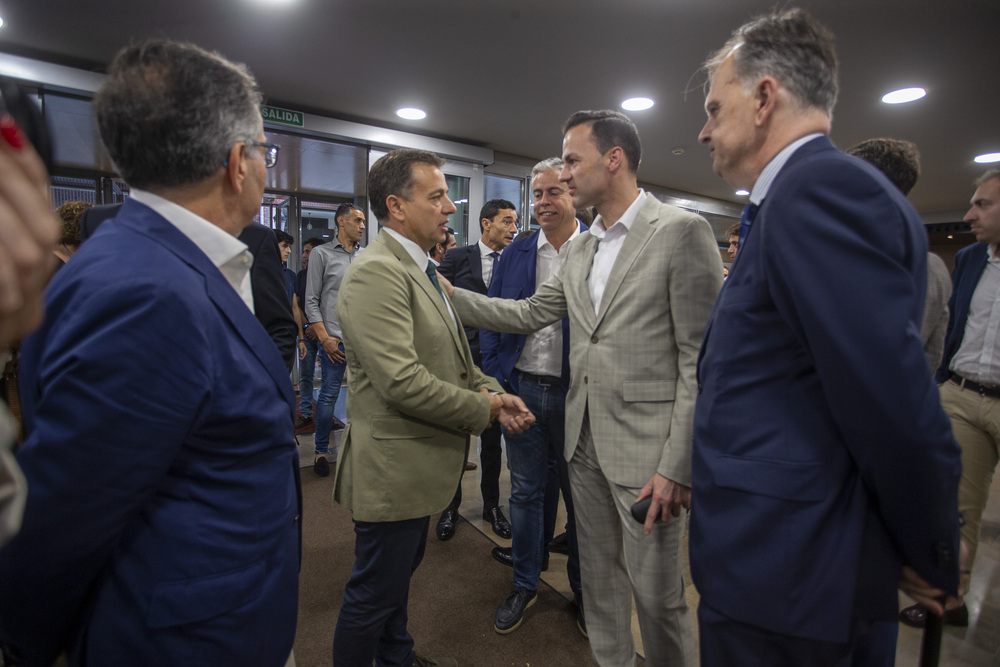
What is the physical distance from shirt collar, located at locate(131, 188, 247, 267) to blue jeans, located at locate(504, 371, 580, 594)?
1.60 m

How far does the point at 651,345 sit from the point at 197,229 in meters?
1.24

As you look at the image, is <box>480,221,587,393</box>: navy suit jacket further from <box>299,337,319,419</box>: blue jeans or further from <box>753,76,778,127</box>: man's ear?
<box>299,337,319,419</box>: blue jeans

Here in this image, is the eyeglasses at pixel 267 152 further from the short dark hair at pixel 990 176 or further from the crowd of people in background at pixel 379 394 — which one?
the short dark hair at pixel 990 176

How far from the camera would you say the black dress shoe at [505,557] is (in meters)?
2.71

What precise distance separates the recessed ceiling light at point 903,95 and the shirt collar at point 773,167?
477 centimetres

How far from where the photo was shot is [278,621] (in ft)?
3.19

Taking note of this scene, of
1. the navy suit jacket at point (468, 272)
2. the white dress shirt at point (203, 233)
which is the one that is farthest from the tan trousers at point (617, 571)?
the navy suit jacket at point (468, 272)

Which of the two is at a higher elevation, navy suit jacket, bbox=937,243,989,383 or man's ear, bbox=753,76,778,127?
man's ear, bbox=753,76,778,127

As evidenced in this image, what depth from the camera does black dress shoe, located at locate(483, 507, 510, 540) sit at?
10.1ft

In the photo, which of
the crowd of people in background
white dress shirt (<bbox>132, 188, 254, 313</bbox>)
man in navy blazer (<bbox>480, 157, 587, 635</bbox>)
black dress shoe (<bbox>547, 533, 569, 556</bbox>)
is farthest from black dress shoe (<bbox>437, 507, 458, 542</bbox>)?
white dress shirt (<bbox>132, 188, 254, 313</bbox>)

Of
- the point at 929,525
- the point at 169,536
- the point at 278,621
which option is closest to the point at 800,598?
the point at 929,525

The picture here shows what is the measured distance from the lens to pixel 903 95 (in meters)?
4.48

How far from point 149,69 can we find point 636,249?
129 cm

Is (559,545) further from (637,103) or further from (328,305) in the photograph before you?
(637,103)
